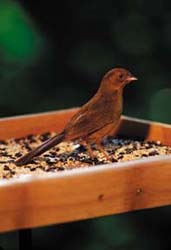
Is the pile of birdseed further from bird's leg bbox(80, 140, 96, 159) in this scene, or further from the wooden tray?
the wooden tray

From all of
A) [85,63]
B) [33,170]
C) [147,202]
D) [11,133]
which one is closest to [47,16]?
[85,63]

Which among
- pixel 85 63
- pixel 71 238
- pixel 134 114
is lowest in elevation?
pixel 71 238

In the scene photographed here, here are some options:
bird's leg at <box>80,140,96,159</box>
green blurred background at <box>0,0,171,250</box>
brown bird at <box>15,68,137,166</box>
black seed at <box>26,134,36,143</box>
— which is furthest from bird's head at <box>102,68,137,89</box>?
green blurred background at <box>0,0,171,250</box>

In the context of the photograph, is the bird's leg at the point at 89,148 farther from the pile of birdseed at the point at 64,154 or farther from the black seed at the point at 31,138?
the black seed at the point at 31,138

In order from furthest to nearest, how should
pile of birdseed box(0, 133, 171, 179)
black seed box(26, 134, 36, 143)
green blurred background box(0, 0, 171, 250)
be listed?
green blurred background box(0, 0, 171, 250)
black seed box(26, 134, 36, 143)
pile of birdseed box(0, 133, 171, 179)

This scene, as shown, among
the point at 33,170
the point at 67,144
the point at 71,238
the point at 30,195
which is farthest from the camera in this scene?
the point at 71,238

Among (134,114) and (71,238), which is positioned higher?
(134,114)

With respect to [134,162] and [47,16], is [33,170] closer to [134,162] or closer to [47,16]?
[134,162]
